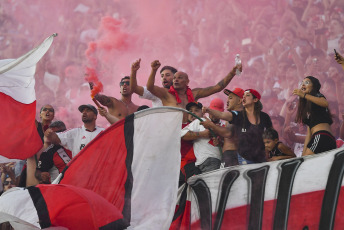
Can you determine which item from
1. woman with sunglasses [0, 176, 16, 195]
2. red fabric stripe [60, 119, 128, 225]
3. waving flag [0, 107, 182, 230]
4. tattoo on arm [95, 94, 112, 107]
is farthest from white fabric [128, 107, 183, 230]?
woman with sunglasses [0, 176, 16, 195]

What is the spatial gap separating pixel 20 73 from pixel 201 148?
1858 millimetres

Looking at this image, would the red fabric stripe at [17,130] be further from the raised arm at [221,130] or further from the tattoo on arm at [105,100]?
the raised arm at [221,130]

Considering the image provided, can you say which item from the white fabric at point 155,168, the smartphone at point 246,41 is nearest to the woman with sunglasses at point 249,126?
the white fabric at point 155,168

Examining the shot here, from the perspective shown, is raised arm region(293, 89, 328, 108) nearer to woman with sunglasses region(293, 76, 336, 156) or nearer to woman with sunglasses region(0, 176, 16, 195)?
woman with sunglasses region(293, 76, 336, 156)

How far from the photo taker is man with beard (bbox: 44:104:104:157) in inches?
238

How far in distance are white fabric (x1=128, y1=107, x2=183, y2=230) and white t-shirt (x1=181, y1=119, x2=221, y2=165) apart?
938 millimetres

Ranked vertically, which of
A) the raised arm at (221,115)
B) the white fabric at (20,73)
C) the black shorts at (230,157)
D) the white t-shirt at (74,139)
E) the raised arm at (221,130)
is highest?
the white fabric at (20,73)

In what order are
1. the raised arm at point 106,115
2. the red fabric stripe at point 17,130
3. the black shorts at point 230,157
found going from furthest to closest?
the raised arm at point 106,115 → the red fabric stripe at point 17,130 → the black shorts at point 230,157

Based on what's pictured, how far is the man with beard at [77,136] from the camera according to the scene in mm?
6051

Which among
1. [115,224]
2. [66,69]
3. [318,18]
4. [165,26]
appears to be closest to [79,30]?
[66,69]

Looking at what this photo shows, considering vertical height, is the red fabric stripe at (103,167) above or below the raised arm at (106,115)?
below

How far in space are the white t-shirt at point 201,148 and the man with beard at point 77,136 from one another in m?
1.15

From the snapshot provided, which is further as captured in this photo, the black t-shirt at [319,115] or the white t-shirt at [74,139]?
the white t-shirt at [74,139]

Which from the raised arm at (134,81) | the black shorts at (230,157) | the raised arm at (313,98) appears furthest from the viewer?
the raised arm at (134,81)
